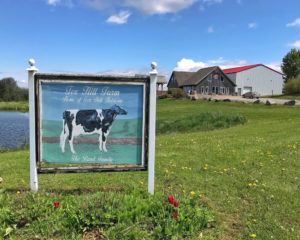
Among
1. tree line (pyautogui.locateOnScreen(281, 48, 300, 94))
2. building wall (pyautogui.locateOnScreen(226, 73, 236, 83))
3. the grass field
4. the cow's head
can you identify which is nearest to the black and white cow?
the cow's head

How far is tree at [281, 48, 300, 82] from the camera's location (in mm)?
86438

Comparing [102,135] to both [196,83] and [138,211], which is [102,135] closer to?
[138,211]

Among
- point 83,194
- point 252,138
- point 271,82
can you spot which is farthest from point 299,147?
point 271,82

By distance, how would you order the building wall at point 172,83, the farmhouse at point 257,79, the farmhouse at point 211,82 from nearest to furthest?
1. the farmhouse at point 211,82
2. the farmhouse at point 257,79
3. the building wall at point 172,83

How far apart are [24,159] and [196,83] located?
6904 cm

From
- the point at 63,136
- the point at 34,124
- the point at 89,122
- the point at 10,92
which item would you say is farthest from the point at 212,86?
the point at 34,124

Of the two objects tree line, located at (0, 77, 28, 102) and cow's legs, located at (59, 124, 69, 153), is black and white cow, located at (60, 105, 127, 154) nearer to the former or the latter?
cow's legs, located at (59, 124, 69, 153)

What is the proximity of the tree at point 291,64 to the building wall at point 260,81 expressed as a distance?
3.44 metres

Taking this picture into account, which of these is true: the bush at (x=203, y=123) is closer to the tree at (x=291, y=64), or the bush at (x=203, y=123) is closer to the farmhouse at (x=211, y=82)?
the farmhouse at (x=211, y=82)

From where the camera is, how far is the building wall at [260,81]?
270 feet

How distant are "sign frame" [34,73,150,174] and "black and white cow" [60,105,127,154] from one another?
0.26 meters

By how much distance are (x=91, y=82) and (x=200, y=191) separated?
2258 mm

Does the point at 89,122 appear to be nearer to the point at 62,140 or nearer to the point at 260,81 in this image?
the point at 62,140

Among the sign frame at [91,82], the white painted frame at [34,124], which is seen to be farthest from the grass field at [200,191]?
the sign frame at [91,82]
